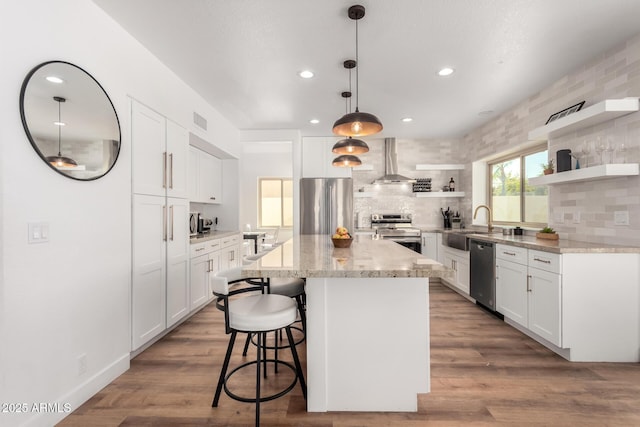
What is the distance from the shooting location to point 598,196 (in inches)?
110

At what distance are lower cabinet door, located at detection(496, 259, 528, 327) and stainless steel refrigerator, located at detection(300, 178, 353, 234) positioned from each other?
8.63ft

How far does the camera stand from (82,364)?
191 cm

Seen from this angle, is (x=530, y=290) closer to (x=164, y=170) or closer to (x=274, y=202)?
(x=164, y=170)

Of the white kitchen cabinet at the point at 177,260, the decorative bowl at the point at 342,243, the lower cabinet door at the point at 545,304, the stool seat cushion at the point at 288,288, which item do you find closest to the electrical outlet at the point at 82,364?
the white kitchen cabinet at the point at 177,260

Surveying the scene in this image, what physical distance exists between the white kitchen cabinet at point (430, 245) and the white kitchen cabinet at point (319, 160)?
5.69 ft

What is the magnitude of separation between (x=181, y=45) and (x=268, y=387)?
2.79 metres

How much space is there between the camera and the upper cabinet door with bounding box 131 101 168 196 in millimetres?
2457

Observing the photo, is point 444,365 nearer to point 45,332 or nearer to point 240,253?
point 45,332

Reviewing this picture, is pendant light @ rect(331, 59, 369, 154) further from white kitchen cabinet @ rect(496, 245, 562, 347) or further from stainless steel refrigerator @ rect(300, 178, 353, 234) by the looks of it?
stainless steel refrigerator @ rect(300, 178, 353, 234)

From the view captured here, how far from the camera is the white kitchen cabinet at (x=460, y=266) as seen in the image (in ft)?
13.4

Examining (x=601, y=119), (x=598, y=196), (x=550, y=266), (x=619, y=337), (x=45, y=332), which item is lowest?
(x=619, y=337)

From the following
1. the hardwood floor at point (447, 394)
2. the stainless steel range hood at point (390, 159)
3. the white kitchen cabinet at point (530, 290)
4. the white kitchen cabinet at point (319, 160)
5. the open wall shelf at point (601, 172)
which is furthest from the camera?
the stainless steel range hood at point (390, 159)

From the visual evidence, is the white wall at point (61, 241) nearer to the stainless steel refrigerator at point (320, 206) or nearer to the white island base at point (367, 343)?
the white island base at point (367, 343)

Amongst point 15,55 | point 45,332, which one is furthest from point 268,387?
point 15,55
